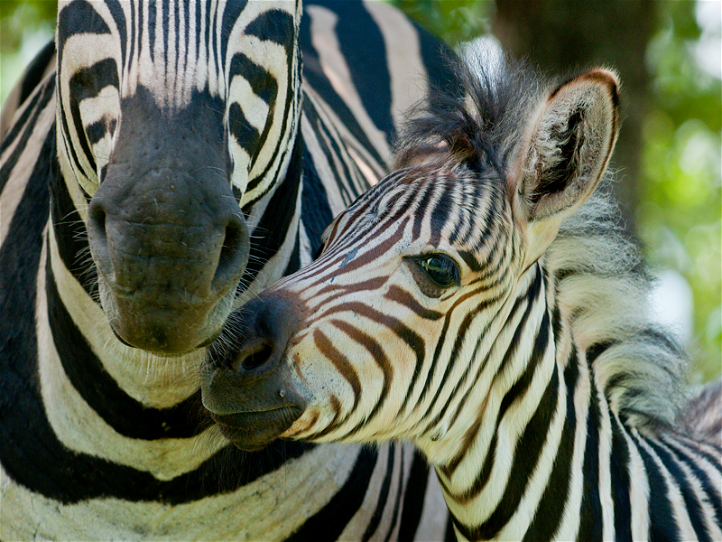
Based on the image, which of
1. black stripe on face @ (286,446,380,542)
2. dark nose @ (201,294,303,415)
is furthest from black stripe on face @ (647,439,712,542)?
dark nose @ (201,294,303,415)

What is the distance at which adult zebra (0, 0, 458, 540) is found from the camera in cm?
217

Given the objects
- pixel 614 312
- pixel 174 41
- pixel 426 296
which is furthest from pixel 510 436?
pixel 174 41

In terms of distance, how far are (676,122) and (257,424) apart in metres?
10.1

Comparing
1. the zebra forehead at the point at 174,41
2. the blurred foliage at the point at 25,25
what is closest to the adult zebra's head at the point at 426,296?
the zebra forehead at the point at 174,41

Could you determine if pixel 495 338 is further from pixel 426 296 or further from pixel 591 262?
pixel 591 262

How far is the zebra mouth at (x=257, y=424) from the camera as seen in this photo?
7.57 feet

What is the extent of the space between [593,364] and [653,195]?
9.21m

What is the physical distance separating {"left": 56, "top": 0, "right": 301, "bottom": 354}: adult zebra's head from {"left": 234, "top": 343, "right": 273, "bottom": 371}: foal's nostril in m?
0.12

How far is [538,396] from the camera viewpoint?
2.70 m

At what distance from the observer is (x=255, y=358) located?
7.67 feet

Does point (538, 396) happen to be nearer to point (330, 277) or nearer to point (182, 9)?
point (330, 277)

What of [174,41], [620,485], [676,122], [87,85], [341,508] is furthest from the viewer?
[676,122]

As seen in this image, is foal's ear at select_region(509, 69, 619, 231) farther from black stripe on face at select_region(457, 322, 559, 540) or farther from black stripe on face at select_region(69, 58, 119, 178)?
black stripe on face at select_region(69, 58, 119, 178)

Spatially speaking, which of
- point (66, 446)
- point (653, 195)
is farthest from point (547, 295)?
point (653, 195)
